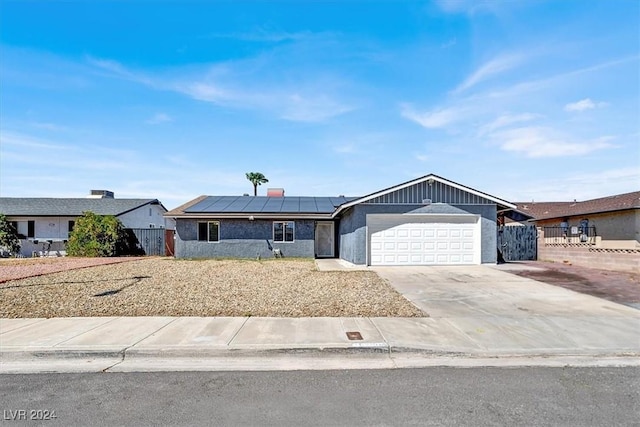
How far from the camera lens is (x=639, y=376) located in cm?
466

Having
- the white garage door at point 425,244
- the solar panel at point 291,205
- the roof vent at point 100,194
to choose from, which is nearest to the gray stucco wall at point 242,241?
the solar panel at point 291,205

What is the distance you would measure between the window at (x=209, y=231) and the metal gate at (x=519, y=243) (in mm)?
15919

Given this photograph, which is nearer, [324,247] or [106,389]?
[106,389]

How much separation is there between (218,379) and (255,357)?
780 mm

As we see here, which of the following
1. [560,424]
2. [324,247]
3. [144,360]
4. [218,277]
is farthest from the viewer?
[324,247]

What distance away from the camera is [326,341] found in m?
5.62

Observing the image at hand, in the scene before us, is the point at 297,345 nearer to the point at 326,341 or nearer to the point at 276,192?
the point at 326,341

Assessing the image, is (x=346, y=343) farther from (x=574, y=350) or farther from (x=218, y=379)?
(x=574, y=350)

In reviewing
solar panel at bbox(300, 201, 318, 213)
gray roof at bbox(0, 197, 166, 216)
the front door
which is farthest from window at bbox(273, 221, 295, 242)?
gray roof at bbox(0, 197, 166, 216)

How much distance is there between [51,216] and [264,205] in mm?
16102

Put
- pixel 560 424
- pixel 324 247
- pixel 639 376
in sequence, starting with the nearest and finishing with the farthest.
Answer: pixel 560 424 → pixel 639 376 → pixel 324 247

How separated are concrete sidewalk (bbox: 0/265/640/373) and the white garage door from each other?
8.66 meters

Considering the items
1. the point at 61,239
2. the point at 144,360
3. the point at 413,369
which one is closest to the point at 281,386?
the point at 413,369

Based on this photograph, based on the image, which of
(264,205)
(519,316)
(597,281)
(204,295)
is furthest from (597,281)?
(264,205)
